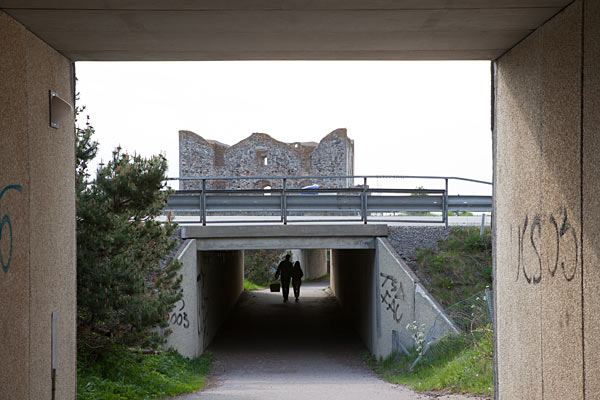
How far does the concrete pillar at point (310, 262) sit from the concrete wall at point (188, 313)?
22206 mm

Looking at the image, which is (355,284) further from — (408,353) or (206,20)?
(206,20)

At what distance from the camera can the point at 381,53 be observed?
561cm

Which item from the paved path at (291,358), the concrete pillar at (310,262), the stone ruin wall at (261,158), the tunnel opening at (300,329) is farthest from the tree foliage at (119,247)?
the concrete pillar at (310,262)

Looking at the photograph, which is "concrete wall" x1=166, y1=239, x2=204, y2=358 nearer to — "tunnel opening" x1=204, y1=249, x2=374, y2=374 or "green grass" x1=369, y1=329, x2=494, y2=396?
"tunnel opening" x1=204, y1=249, x2=374, y2=374

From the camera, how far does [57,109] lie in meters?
5.37

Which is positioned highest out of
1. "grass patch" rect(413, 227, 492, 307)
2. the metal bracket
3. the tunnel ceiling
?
the tunnel ceiling

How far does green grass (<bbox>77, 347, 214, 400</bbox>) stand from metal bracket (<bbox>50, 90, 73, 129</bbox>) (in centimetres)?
398

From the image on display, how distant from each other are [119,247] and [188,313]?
4229mm

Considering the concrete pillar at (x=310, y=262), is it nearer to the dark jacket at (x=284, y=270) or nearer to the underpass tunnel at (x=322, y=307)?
the underpass tunnel at (x=322, y=307)

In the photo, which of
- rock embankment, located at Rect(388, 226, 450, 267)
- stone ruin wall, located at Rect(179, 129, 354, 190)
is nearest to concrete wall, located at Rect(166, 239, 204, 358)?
rock embankment, located at Rect(388, 226, 450, 267)

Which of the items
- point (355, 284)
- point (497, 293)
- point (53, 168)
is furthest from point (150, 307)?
point (355, 284)

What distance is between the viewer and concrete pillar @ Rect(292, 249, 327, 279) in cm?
→ 3667

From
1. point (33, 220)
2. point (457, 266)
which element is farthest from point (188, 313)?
point (33, 220)

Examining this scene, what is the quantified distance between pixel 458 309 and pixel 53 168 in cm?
789
